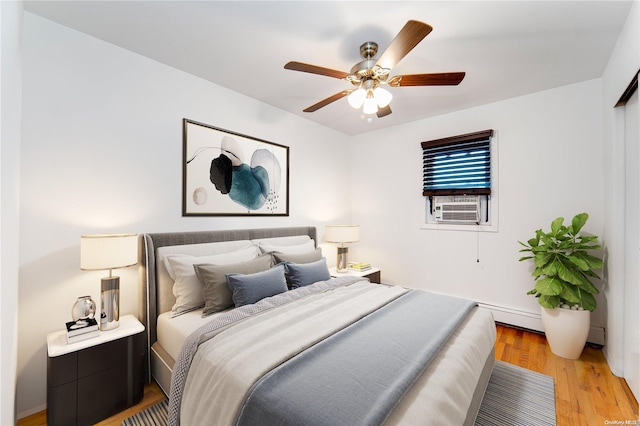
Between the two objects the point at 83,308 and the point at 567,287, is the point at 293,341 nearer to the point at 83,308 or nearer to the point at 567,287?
the point at 83,308

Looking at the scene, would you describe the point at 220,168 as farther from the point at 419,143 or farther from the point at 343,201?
the point at 419,143

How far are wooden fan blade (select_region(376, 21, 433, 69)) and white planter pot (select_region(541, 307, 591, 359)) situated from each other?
8.70 ft

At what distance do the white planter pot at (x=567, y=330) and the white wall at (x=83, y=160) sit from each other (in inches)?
133

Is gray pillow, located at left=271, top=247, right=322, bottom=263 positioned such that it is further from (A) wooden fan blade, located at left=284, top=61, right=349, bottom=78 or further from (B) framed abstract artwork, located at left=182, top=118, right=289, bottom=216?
(A) wooden fan blade, located at left=284, top=61, right=349, bottom=78

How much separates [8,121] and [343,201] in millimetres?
3698

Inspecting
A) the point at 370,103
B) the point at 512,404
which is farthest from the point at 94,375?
the point at 512,404

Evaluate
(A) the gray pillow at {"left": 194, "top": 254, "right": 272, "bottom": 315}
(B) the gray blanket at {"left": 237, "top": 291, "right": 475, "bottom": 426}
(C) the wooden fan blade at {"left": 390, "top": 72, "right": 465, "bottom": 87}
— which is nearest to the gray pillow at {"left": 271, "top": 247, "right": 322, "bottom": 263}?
(A) the gray pillow at {"left": 194, "top": 254, "right": 272, "bottom": 315}

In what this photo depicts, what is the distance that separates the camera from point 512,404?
192 centimetres

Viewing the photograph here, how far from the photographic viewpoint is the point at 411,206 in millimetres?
3891

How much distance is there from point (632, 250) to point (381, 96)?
7.19 ft

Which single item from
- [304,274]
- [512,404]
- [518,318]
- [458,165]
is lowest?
[512,404]

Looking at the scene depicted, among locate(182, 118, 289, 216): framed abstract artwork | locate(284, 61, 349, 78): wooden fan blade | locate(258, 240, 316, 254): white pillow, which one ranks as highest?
locate(284, 61, 349, 78): wooden fan blade

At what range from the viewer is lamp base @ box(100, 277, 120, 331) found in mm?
1877

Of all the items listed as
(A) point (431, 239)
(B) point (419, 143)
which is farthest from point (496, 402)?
(B) point (419, 143)
